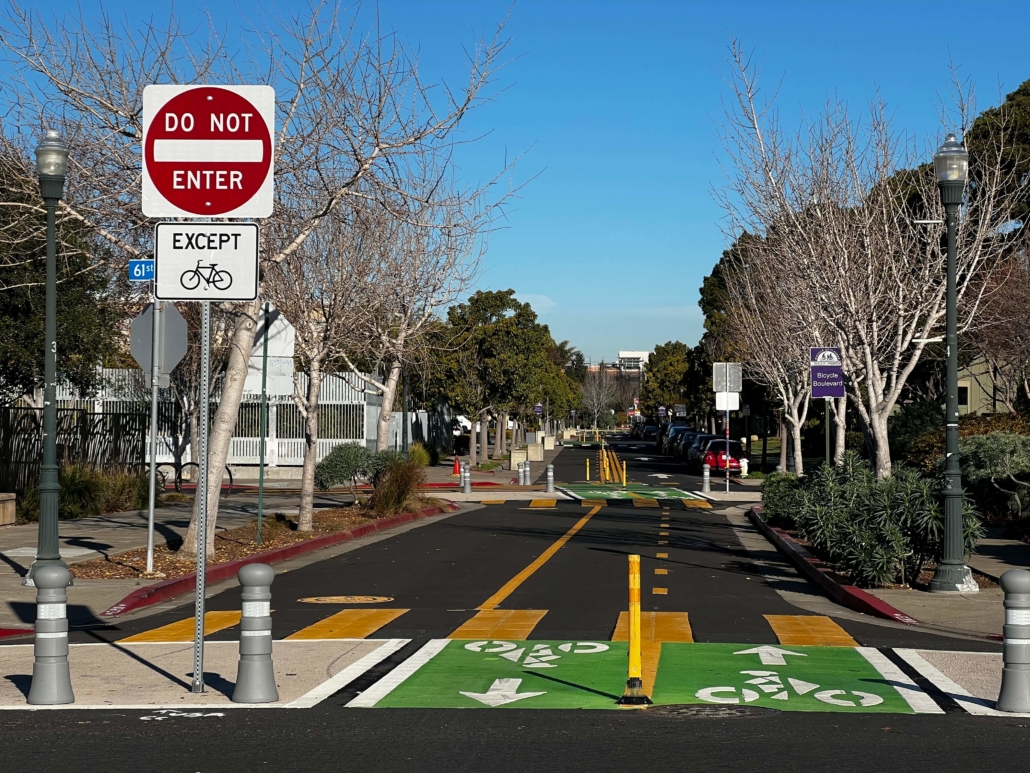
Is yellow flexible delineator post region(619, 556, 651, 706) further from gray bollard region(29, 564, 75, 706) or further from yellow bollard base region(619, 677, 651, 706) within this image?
gray bollard region(29, 564, 75, 706)

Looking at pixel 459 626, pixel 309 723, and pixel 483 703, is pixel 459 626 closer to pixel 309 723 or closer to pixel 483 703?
pixel 483 703

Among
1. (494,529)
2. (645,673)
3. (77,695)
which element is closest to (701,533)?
(494,529)

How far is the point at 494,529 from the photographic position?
2391 cm

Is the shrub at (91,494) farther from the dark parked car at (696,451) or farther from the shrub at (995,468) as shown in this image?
the dark parked car at (696,451)

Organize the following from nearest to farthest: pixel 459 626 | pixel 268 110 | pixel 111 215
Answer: pixel 268 110
pixel 459 626
pixel 111 215

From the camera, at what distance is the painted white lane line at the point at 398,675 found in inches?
328

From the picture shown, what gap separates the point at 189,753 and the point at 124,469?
2396 centimetres

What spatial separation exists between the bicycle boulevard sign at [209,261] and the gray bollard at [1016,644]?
520 cm

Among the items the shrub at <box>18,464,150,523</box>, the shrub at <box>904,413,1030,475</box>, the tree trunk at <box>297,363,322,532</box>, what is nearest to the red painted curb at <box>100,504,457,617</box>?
the tree trunk at <box>297,363,322,532</box>

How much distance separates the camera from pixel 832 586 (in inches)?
589

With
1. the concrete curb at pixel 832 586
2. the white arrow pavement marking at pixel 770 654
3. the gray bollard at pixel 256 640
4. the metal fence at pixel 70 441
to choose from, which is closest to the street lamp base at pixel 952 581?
A: the concrete curb at pixel 832 586

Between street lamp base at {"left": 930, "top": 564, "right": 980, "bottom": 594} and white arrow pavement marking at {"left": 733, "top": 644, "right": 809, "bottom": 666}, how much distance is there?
4058 millimetres

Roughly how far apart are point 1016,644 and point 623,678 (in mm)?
2872

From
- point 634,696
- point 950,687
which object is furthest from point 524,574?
point 634,696
